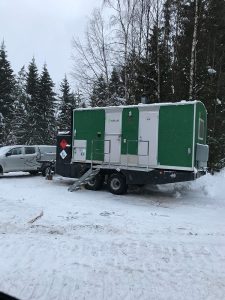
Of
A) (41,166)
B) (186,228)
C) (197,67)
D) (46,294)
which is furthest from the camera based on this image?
(197,67)

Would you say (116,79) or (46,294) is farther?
(116,79)

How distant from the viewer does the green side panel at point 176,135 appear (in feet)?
45.8

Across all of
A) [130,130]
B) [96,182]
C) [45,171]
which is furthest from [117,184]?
[45,171]

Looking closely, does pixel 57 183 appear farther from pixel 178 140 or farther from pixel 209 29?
pixel 209 29

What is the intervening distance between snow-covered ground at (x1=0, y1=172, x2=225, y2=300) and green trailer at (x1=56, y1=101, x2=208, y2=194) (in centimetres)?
115

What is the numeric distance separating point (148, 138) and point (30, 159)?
954cm

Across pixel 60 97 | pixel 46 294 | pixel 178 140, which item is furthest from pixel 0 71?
pixel 46 294

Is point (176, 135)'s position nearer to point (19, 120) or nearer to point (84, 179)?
point (84, 179)

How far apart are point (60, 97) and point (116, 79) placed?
26.0 m

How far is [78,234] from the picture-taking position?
8906 millimetres

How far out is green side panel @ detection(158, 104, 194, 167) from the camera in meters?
14.0

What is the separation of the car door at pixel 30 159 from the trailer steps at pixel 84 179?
7.14 meters

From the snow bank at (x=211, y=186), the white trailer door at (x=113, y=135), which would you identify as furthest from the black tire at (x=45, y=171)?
the snow bank at (x=211, y=186)

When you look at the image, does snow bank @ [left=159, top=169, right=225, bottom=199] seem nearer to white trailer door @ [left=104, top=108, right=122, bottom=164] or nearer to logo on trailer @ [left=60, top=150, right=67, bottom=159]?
white trailer door @ [left=104, top=108, right=122, bottom=164]
